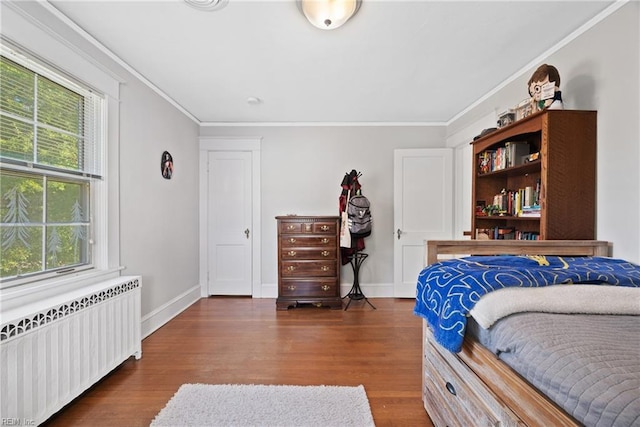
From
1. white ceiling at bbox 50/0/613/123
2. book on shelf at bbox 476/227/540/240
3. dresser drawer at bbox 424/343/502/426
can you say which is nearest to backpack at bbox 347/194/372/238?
white ceiling at bbox 50/0/613/123

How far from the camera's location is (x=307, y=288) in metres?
3.23

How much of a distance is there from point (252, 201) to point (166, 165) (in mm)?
1175

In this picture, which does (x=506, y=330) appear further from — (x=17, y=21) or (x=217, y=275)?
(x=217, y=275)

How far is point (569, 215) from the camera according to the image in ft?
5.36

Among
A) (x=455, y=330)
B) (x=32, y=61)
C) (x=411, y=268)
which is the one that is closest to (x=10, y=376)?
(x=32, y=61)

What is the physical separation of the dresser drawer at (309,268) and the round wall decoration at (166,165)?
1646 millimetres

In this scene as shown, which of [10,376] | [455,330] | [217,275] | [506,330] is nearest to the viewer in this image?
[506,330]

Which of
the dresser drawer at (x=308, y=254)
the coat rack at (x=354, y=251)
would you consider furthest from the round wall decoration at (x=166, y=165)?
the coat rack at (x=354, y=251)

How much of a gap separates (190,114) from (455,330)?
12.1 feet

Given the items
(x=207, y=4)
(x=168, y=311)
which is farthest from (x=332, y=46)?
(x=168, y=311)

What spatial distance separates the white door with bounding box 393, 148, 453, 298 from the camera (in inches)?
139

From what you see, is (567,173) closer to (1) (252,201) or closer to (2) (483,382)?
(2) (483,382)

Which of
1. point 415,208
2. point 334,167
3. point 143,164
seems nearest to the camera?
point 143,164

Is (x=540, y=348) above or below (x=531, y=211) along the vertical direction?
below
